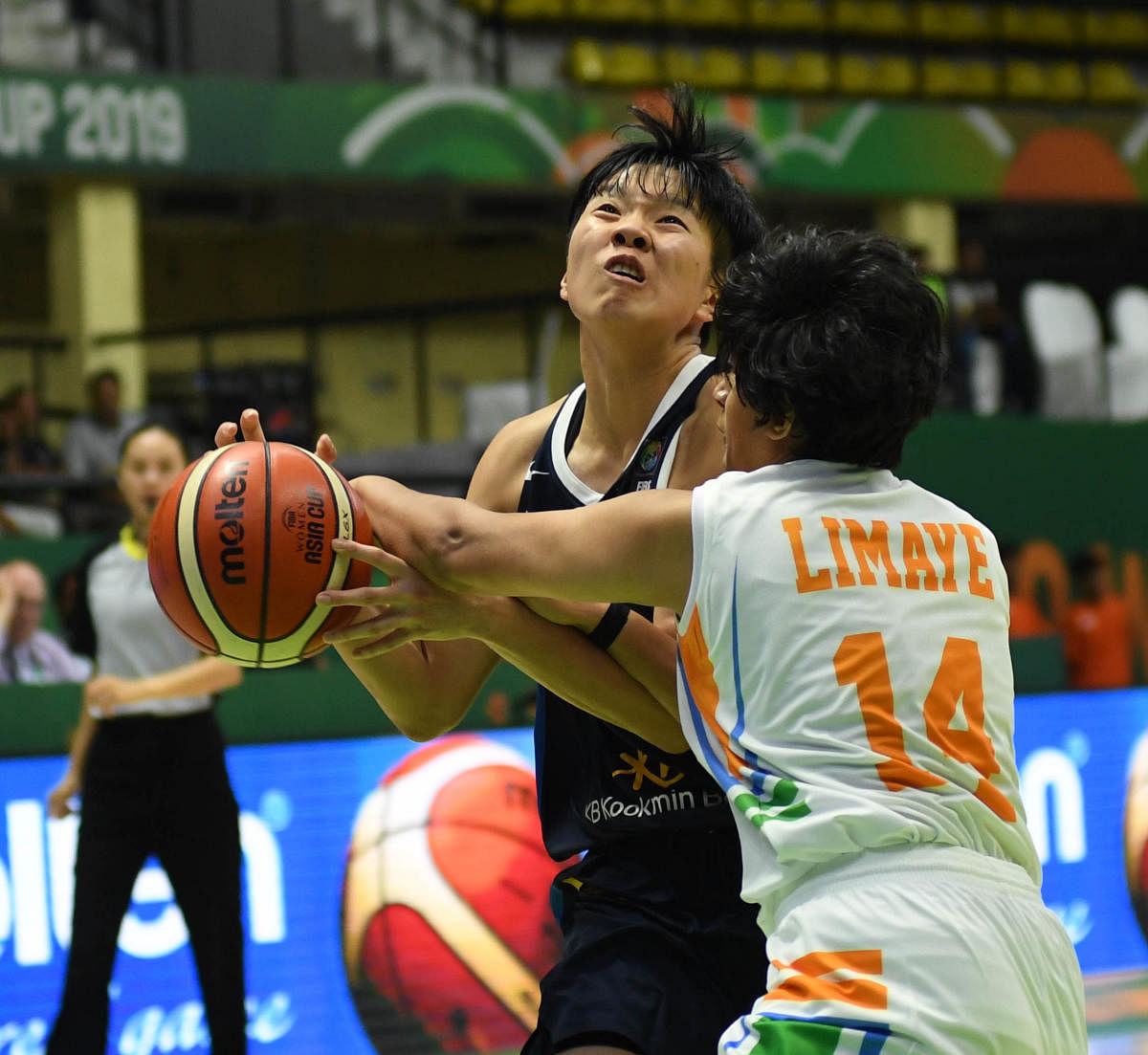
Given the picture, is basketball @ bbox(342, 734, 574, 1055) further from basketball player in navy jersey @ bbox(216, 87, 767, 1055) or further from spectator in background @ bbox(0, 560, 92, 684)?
basketball player in navy jersey @ bbox(216, 87, 767, 1055)

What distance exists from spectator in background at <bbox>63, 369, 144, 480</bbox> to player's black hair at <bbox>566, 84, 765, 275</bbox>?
8405 mm

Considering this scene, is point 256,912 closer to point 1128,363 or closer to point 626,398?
point 626,398

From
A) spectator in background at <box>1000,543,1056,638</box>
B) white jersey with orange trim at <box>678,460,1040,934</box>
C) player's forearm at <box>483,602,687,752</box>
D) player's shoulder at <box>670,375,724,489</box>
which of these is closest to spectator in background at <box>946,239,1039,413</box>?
spectator in background at <box>1000,543,1056,638</box>

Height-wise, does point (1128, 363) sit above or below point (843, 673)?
above

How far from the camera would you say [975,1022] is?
1.88 meters

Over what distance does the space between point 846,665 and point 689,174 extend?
1098 mm

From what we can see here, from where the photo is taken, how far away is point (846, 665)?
1986 mm

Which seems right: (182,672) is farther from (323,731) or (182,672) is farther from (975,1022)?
(975,1022)

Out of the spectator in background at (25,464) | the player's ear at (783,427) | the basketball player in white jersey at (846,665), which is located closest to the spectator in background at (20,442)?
the spectator in background at (25,464)

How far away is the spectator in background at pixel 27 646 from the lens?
6973 mm

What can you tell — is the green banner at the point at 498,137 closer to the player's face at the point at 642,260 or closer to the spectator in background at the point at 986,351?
the spectator in background at the point at 986,351

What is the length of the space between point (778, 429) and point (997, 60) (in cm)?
1652

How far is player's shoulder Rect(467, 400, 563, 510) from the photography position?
9.59 ft

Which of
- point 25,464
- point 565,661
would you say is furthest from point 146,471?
point 25,464
